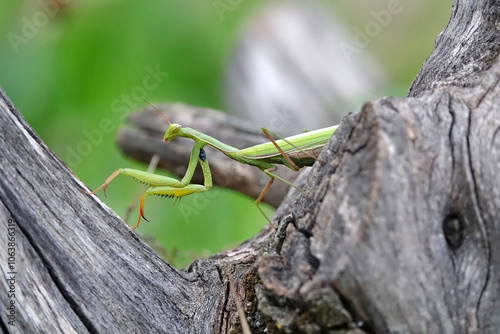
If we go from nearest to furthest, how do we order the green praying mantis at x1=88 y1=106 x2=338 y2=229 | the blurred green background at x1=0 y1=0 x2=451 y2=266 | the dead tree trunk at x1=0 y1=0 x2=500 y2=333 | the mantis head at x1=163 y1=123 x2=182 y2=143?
the dead tree trunk at x1=0 y1=0 x2=500 y2=333, the green praying mantis at x1=88 y1=106 x2=338 y2=229, the mantis head at x1=163 y1=123 x2=182 y2=143, the blurred green background at x1=0 y1=0 x2=451 y2=266

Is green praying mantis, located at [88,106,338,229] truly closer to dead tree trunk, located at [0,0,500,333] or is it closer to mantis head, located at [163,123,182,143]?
mantis head, located at [163,123,182,143]

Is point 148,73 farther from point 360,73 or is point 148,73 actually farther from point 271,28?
point 360,73

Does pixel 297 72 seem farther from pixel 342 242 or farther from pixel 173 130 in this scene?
pixel 342 242

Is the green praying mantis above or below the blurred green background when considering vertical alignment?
below

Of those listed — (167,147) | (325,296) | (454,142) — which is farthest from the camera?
(167,147)

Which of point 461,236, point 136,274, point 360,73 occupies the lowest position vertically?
point 136,274

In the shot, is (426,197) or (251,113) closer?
(426,197)

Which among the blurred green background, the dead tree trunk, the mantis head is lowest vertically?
the dead tree trunk

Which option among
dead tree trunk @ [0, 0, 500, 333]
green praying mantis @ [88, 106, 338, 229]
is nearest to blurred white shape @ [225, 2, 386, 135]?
green praying mantis @ [88, 106, 338, 229]

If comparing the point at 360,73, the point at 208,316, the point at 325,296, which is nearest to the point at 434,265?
the point at 325,296
